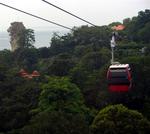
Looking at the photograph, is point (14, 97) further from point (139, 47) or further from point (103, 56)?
point (139, 47)

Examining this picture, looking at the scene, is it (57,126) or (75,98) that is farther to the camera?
(75,98)

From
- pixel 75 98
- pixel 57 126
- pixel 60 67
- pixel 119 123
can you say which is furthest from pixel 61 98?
pixel 60 67

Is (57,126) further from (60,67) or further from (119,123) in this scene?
(60,67)

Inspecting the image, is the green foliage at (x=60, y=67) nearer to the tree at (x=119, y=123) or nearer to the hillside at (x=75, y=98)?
the hillside at (x=75, y=98)

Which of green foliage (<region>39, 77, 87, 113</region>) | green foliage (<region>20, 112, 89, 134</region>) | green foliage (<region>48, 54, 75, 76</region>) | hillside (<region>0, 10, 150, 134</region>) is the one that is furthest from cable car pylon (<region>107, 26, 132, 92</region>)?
green foliage (<region>48, 54, 75, 76</region>)

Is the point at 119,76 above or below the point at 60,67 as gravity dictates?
above

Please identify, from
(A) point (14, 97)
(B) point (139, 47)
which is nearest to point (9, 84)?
(A) point (14, 97)
